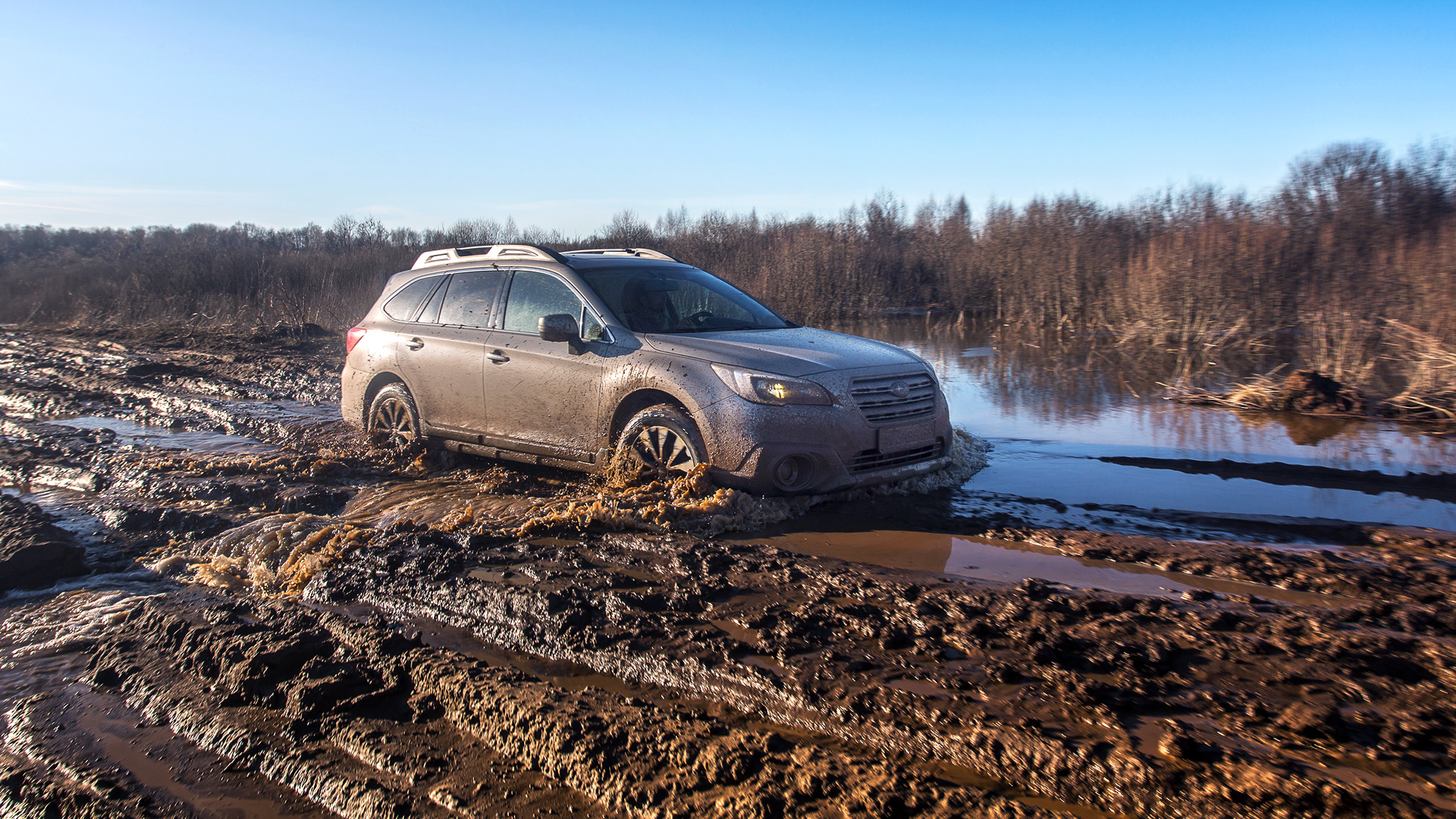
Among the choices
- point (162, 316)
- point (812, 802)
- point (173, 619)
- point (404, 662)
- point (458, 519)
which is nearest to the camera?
point (812, 802)

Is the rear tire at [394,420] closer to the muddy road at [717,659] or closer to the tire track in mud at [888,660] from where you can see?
the muddy road at [717,659]

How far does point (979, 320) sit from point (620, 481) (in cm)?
1687

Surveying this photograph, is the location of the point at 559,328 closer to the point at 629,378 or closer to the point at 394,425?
the point at 629,378

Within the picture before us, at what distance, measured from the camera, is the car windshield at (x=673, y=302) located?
6363mm

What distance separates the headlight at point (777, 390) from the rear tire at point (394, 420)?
3.35 meters

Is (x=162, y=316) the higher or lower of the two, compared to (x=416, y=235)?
lower

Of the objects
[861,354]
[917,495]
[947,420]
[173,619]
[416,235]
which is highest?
[416,235]

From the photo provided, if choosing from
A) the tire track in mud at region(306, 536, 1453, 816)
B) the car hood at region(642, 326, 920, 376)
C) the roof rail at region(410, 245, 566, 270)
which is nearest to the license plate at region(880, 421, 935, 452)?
the car hood at region(642, 326, 920, 376)

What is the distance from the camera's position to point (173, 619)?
4.02 meters

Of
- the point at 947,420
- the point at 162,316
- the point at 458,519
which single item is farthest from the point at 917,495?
the point at 162,316

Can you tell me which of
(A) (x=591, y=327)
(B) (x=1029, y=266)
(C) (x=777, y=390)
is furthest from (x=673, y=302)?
(B) (x=1029, y=266)

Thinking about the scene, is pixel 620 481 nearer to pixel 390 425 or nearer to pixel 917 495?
pixel 917 495

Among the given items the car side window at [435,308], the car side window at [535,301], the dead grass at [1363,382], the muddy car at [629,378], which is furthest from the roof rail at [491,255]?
the dead grass at [1363,382]

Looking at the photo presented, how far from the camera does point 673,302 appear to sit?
666 centimetres
